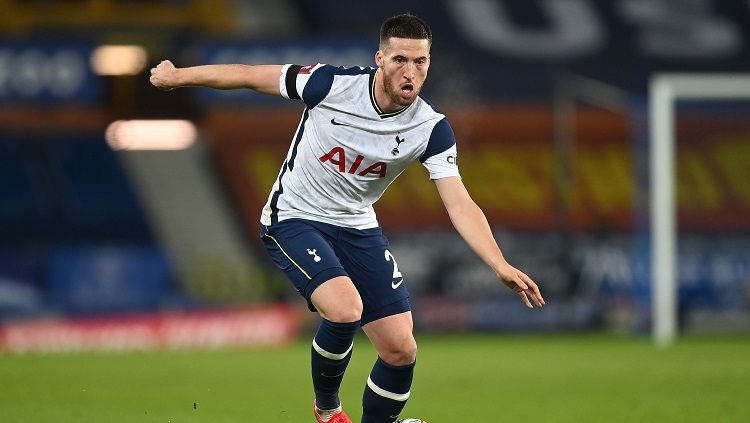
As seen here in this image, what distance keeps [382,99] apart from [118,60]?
15556 mm

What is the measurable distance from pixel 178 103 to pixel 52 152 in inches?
108

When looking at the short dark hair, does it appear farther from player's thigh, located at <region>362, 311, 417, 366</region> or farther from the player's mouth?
player's thigh, located at <region>362, 311, 417, 366</region>

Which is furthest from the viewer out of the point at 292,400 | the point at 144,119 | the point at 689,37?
the point at 689,37

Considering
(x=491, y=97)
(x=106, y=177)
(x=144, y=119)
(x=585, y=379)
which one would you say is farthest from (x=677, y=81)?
Answer: (x=106, y=177)

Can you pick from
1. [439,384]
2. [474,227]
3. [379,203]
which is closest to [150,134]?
[379,203]

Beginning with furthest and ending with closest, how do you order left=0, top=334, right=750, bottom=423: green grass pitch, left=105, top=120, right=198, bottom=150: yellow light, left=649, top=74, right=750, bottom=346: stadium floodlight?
left=105, top=120, right=198, bottom=150: yellow light < left=649, top=74, right=750, bottom=346: stadium floodlight < left=0, top=334, right=750, bottom=423: green grass pitch

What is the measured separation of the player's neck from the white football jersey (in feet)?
0.09

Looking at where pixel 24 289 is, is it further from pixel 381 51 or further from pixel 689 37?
pixel 381 51

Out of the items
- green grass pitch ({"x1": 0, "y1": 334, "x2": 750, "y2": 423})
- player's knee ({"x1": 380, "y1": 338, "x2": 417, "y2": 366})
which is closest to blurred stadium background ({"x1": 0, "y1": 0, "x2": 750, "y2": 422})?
green grass pitch ({"x1": 0, "y1": 334, "x2": 750, "y2": 423})

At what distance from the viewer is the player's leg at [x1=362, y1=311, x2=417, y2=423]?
7.05 m

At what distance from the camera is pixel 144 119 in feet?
77.3

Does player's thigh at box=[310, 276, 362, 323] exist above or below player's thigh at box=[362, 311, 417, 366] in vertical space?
above

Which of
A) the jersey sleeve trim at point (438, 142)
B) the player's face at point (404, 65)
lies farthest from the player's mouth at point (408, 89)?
the jersey sleeve trim at point (438, 142)

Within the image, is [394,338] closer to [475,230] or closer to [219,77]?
[475,230]
